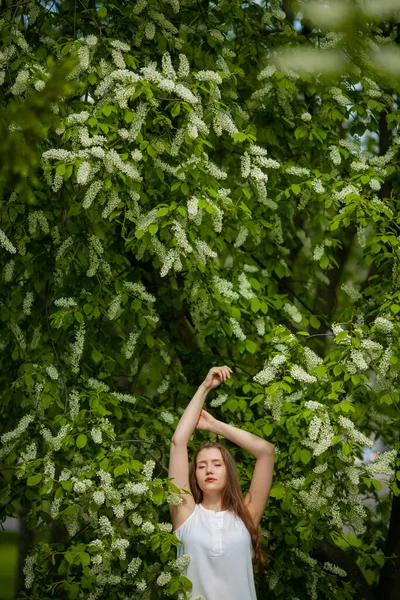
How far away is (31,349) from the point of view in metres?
5.92

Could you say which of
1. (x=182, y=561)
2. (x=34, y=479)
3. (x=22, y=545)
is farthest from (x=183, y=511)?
(x=22, y=545)

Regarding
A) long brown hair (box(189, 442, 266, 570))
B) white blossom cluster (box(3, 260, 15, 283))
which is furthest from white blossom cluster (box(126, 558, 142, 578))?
white blossom cluster (box(3, 260, 15, 283))

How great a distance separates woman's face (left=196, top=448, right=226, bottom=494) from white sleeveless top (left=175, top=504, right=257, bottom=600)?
14cm

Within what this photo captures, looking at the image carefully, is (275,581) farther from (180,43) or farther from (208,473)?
(180,43)

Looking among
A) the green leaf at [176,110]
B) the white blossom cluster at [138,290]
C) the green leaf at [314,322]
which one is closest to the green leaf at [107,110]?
the green leaf at [176,110]

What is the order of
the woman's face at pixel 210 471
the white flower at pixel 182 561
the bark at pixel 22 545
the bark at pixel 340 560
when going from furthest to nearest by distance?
the bark at pixel 22 545
the bark at pixel 340 560
the woman's face at pixel 210 471
the white flower at pixel 182 561

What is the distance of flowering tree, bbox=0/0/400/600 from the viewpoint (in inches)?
194

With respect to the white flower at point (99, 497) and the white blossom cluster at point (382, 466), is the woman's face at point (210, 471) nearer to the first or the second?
the white flower at point (99, 497)

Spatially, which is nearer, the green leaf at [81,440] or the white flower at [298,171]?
the green leaf at [81,440]

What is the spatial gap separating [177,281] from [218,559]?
2.28 meters

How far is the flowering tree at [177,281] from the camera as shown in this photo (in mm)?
4926

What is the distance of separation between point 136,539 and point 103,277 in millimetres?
1423

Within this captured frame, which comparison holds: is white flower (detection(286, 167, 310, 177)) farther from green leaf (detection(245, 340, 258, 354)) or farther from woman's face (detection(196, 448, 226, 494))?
woman's face (detection(196, 448, 226, 494))

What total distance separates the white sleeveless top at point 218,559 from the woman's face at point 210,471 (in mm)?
142
